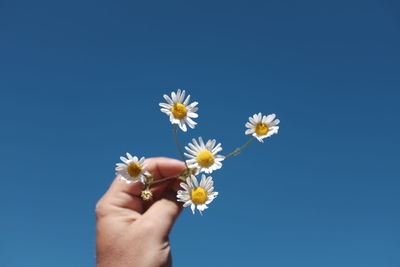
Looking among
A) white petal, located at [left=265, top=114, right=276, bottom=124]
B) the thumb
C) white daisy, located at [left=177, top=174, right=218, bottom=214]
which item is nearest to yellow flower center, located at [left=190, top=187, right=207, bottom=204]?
white daisy, located at [left=177, top=174, right=218, bottom=214]

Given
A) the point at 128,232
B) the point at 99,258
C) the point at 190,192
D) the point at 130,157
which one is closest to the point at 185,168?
the point at 190,192

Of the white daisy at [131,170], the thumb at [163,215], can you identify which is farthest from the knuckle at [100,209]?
the thumb at [163,215]

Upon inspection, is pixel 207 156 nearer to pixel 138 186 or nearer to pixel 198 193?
pixel 198 193

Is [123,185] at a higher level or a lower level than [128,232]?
higher

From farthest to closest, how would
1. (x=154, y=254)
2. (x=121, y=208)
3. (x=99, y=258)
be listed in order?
(x=121, y=208)
(x=99, y=258)
(x=154, y=254)

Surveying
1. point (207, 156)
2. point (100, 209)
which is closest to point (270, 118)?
point (207, 156)

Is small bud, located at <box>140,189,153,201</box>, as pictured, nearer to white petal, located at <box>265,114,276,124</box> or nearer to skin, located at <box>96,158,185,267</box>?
skin, located at <box>96,158,185,267</box>

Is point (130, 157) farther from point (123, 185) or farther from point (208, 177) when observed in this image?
point (208, 177)
